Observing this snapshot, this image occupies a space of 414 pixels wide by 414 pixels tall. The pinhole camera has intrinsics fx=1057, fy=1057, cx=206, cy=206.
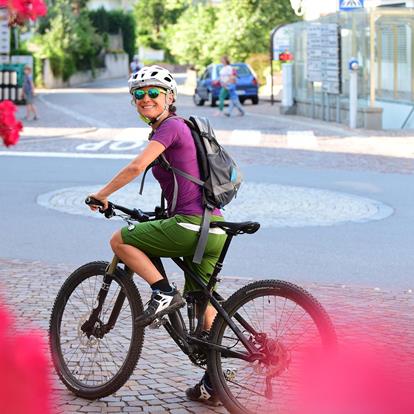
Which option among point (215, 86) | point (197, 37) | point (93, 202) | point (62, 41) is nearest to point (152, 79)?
point (93, 202)

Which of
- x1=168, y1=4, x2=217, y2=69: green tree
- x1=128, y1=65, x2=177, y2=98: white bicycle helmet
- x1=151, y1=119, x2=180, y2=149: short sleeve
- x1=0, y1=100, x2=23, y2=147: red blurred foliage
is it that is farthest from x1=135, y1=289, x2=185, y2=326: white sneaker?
x1=168, y1=4, x2=217, y2=69: green tree

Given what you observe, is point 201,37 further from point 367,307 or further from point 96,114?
point 367,307

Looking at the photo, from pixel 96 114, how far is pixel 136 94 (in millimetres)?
29551

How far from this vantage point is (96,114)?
111 feet

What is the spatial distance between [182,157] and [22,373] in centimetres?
317

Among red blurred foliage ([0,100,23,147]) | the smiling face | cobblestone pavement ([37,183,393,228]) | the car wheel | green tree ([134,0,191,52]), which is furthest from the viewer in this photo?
green tree ([134,0,191,52])

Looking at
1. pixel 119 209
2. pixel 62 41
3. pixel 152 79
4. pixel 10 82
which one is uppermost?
pixel 62 41

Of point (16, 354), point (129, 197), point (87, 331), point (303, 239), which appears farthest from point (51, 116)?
point (16, 354)

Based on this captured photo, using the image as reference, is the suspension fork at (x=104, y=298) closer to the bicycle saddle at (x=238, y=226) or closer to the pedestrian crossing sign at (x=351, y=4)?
the bicycle saddle at (x=238, y=226)

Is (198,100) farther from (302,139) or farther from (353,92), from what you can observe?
(302,139)

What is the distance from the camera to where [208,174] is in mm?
4477

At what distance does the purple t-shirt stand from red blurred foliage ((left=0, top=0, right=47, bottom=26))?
1.86 m

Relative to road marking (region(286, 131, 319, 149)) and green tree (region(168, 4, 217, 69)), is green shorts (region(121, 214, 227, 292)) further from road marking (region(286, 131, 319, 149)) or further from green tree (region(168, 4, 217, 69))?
green tree (region(168, 4, 217, 69))

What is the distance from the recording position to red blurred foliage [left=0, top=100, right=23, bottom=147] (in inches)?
101
